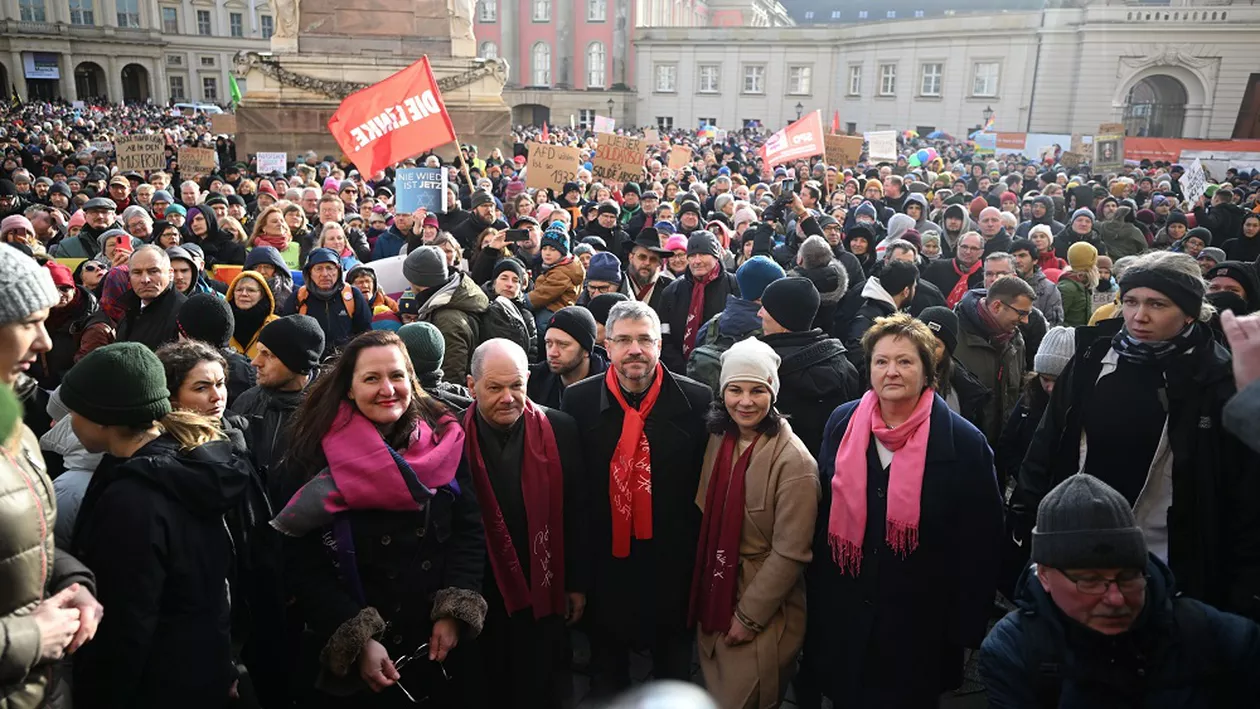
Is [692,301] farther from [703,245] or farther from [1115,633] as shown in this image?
[1115,633]

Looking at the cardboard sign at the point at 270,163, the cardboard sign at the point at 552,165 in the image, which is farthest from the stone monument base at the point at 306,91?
the cardboard sign at the point at 552,165

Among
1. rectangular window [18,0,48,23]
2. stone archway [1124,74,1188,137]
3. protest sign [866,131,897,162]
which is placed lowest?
protest sign [866,131,897,162]

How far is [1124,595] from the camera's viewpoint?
241 cm

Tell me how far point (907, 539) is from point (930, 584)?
220 millimetres

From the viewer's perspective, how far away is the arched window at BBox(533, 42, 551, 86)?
61844 mm

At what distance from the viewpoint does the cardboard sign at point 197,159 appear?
13.2 meters

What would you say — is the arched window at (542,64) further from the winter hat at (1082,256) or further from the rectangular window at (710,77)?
the winter hat at (1082,256)

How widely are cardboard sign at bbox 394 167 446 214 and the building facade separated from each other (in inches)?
2939

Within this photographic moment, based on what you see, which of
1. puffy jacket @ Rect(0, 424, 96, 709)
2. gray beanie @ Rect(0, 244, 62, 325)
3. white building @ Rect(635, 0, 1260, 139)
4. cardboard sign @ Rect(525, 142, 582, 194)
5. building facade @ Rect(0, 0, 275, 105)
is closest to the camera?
puffy jacket @ Rect(0, 424, 96, 709)

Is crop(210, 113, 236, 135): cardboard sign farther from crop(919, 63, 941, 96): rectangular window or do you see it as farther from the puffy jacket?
crop(919, 63, 941, 96): rectangular window

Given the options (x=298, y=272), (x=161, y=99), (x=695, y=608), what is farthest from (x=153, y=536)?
(x=161, y=99)

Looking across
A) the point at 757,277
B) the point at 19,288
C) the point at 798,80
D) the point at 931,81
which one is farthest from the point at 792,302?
the point at 798,80

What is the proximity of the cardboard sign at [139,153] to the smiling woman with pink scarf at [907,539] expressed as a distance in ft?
41.4

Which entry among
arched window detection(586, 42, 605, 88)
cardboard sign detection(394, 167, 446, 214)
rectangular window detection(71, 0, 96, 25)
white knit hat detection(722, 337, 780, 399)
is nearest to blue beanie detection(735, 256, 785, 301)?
white knit hat detection(722, 337, 780, 399)
